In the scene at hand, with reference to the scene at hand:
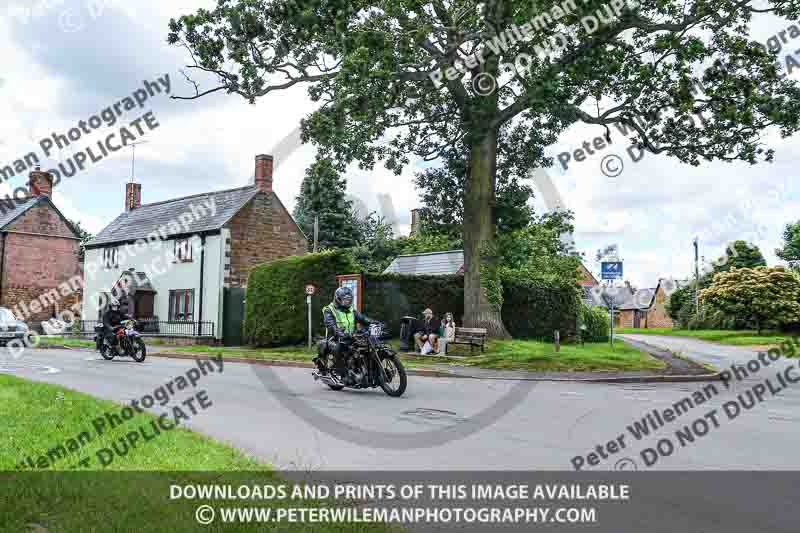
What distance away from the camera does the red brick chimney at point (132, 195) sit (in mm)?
47081

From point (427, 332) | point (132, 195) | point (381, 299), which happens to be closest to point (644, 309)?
point (132, 195)

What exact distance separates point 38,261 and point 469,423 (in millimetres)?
45640

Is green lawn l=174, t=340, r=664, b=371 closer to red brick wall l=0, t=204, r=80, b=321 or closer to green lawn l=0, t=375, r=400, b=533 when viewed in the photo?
green lawn l=0, t=375, r=400, b=533

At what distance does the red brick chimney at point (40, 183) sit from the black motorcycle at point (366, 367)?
4325 centimetres

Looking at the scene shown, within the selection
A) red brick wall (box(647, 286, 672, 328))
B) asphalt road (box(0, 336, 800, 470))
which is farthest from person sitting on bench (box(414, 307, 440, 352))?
red brick wall (box(647, 286, 672, 328))

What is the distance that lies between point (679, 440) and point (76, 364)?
16062mm

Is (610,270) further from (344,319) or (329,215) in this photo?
(329,215)

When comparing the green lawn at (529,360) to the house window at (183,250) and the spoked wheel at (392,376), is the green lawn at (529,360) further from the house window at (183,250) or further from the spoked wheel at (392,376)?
the house window at (183,250)

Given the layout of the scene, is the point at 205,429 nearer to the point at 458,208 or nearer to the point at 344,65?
the point at 344,65

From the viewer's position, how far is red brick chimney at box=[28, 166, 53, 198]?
159ft

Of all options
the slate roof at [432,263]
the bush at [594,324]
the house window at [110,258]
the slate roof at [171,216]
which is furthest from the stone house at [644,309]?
the house window at [110,258]

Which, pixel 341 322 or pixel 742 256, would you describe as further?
pixel 742 256

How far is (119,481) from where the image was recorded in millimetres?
5254

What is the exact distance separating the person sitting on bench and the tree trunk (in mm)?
1622
